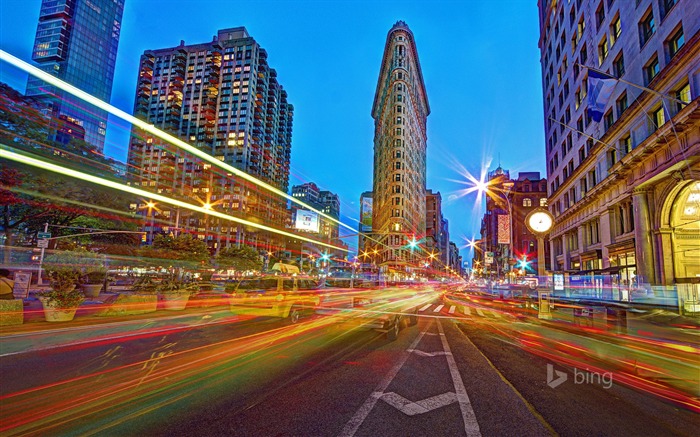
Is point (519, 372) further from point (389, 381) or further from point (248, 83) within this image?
point (248, 83)

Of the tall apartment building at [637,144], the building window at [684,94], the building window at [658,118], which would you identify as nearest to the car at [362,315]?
the tall apartment building at [637,144]

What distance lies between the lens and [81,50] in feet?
543

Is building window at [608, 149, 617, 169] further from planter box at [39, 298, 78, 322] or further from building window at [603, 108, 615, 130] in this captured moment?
planter box at [39, 298, 78, 322]

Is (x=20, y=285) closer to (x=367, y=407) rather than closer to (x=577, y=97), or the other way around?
(x=367, y=407)

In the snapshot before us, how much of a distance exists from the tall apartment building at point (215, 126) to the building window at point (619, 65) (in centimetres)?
10729

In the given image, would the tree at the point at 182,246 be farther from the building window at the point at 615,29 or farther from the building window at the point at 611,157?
the building window at the point at 615,29

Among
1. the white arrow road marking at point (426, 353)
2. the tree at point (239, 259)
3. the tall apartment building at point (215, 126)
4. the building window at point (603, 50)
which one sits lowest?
the white arrow road marking at point (426, 353)

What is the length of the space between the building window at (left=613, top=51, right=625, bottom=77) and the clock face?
2163 centimetres

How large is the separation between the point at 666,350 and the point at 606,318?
387 cm

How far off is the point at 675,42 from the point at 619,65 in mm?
7001

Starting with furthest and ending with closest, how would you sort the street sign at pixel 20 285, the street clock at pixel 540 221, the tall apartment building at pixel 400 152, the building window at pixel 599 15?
1. the tall apartment building at pixel 400 152
2. the building window at pixel 599 15
3. the street sign at pixel 20 285
4. the street clock at pixel 540 221

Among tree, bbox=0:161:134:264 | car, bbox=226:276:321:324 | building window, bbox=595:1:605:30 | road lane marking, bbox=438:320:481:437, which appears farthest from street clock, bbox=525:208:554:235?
tree, bbox=0:161:134:264

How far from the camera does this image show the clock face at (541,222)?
11.4 metres

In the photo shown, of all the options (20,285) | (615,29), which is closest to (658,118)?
(615,29)
